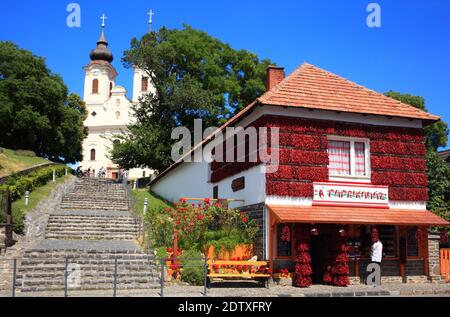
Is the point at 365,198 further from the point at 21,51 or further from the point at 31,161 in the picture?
the point at 21,51

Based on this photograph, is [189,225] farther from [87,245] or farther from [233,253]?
A: [87,245]

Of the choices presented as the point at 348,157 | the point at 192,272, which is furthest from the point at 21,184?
the point at 348,157

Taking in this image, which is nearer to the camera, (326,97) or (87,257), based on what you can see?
(87,257)

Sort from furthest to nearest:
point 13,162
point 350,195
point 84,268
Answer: point 13,162 < point 350,195 < point 84,268

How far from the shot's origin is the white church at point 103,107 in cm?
6700

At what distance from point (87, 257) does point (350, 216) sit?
9012 mm

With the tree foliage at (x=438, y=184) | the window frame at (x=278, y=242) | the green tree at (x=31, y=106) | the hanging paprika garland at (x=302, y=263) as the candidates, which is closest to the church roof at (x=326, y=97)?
the window frame at (x=278, y=242)

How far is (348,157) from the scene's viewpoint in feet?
61.0

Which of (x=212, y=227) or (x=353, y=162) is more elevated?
(x=353, y=162)

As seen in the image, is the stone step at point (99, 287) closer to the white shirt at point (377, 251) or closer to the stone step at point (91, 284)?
the stone step at point (91, 284)

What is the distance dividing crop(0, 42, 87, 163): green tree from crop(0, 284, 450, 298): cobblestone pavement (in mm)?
33811
